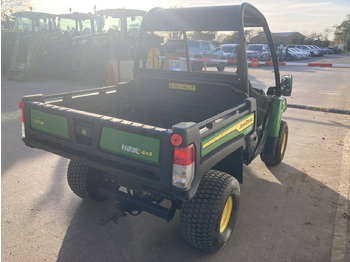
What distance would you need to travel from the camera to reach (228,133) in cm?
261

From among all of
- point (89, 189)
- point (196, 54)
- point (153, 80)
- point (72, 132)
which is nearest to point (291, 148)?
point (153, 80)

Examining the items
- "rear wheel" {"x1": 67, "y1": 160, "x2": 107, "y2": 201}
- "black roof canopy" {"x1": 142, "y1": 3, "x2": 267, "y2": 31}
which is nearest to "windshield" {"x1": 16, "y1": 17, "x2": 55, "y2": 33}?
"black roof canopy" {"x1": 142, "y1": 3, "x2": 267, "y2": 31}

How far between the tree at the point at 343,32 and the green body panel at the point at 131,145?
228 ft

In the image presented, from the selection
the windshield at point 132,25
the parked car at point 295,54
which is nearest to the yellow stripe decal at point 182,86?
the windshield at point 132,25

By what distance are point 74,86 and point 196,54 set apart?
24.7ft

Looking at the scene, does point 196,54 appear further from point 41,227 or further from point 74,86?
point 41,227

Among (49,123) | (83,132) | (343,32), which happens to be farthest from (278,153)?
(343,32)

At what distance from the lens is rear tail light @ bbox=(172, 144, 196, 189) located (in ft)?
6.80

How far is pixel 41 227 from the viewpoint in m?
3.05

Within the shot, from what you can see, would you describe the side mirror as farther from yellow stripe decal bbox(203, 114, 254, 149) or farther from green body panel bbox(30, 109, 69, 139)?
green body panel bbox(30, 109, 69, 139)

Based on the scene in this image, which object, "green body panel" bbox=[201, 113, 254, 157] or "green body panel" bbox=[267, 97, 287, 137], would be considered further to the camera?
"green body panel" bbox=[267, 97, 287, 137]

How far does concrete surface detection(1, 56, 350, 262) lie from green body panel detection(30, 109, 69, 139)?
1003 millimetres

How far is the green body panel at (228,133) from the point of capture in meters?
2.31

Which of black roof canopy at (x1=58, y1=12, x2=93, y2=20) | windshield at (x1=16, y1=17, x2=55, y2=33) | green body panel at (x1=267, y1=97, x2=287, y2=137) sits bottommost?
green body panel at (x1=267, y1=97, x2=287, y2=137)
